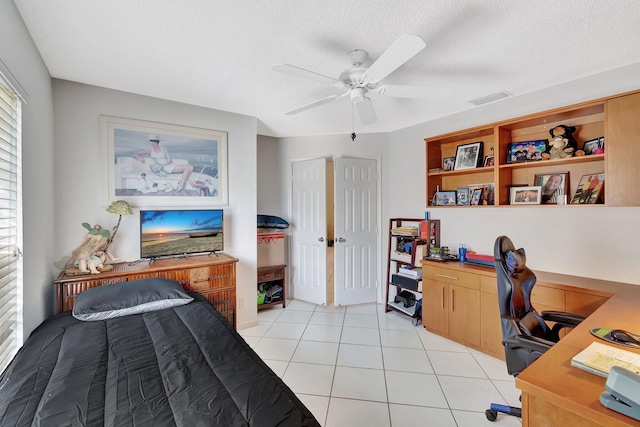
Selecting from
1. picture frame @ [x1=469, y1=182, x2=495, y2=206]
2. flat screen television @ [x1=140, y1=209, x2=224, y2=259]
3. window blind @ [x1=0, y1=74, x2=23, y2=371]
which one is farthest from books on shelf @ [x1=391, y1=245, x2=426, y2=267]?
window blind @ [x1=0, y1=74, x2=23, y2=371]

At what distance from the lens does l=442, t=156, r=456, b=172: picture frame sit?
3155 millimetres

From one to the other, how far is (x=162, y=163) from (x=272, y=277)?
1.96m

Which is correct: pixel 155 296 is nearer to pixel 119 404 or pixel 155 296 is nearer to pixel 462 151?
pixel 119 404

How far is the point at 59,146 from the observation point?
224 centimetres

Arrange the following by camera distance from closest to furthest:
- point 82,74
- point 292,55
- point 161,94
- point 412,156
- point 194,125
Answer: point 292,55, point 82,74, point 161,94, point 194,125, point 412,156

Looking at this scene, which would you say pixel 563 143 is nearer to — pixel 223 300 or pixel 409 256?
pixel 409 256

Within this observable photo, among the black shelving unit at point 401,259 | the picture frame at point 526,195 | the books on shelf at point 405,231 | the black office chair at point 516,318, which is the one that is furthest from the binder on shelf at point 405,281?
the black office chair at point 516,318

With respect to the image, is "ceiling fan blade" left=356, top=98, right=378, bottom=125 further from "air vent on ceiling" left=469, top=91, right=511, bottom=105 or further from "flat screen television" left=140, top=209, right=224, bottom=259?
"flat screen television" left=140, top=209, right=224, bottom=259

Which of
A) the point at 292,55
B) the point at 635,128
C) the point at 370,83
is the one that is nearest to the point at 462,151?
the point at 635,128

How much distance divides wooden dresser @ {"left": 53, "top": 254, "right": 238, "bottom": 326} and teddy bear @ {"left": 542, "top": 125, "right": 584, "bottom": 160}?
3114 mm

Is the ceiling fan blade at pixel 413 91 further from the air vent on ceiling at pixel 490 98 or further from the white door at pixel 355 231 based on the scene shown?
the white door at pixel 355 231

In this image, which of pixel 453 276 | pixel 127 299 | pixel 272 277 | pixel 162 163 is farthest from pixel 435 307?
pixel 162 163

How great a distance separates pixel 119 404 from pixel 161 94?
2536 millimetres

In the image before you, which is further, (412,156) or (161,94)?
(412,156)
